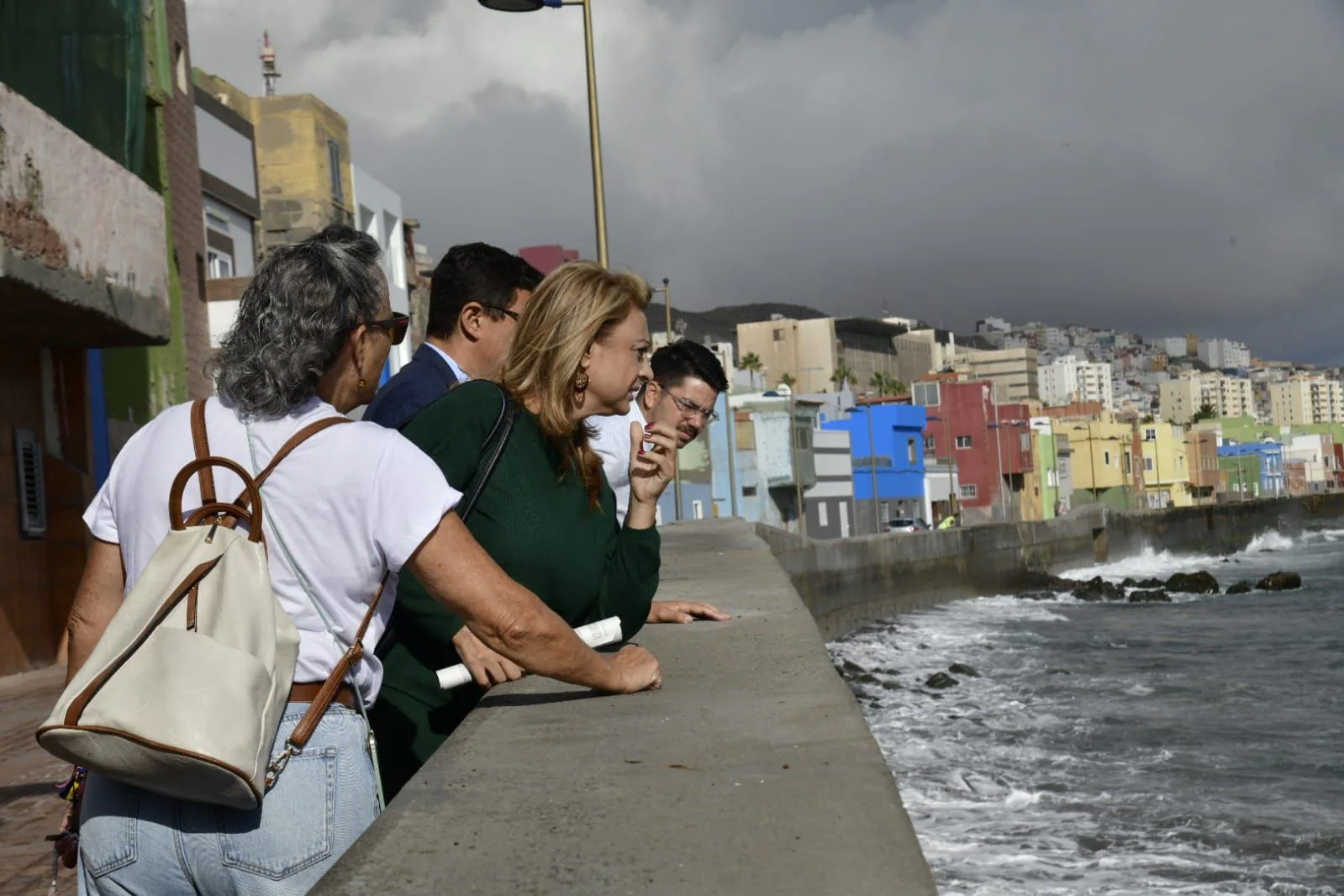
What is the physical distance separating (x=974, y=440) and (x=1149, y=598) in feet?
128

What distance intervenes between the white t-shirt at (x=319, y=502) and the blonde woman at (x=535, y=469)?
0.78 metres

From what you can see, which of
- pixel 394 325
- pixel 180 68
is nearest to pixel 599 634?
pixel 394 325

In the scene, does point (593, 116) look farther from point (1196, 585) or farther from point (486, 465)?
point (1196, 585)

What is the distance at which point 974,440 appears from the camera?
82.1 metres

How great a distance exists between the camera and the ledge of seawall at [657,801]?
236 centimetres

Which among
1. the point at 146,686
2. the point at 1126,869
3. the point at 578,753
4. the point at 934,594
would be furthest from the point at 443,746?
the point at 934,594

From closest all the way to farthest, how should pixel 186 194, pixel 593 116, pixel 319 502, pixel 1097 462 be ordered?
pixel 319 502 < pixel 593 116 < pixel 186 194 < pixel 1097 462

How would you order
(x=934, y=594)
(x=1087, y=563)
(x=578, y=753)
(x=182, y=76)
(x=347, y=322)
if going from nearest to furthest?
(x=347, y=322) → (x=578, y=753) → (x=182, y=76) → (x=934, y=594) → (x=1087, y=563)

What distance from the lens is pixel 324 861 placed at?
2.36 meters

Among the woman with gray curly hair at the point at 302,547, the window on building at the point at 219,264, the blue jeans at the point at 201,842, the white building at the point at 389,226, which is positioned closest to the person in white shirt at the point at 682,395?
the woman with gray curly hair at the point at 302,547

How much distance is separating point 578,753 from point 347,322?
1143 millimetres

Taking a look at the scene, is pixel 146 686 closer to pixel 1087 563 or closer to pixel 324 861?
pixel 324 861

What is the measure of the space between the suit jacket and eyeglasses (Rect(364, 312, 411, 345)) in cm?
126

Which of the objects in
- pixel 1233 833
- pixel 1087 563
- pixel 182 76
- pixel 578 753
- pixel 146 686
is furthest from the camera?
pixel 1087 563
